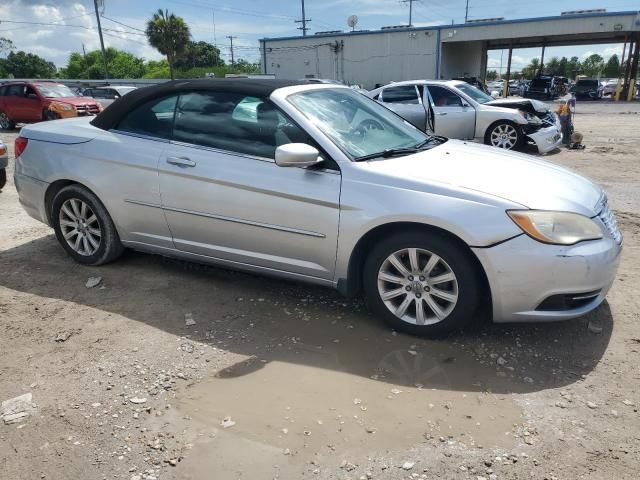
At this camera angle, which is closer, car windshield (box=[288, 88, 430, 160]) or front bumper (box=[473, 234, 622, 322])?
front bumper (box=[473, 234, 622, 322])

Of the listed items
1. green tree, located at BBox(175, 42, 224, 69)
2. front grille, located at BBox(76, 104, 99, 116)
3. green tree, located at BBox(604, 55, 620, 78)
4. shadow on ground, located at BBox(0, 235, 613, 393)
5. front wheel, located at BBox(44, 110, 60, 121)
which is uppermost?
green tree, located at BBox(175, 42, 224, 69)

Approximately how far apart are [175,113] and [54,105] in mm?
15081

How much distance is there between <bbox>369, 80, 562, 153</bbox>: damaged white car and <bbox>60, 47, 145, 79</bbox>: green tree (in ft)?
210

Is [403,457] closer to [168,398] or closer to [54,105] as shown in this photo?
[168,398]

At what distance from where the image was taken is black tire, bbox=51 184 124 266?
4.48m

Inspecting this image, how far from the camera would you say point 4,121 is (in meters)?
18.5

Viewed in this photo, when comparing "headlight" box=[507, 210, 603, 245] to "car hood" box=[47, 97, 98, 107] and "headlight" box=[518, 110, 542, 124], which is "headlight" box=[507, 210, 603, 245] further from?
"car hood" box=[47, 97, 98, 107]

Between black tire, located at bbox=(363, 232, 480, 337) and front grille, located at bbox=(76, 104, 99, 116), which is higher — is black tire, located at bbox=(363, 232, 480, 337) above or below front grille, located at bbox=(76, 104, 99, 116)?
below

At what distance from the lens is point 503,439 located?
2.53 m

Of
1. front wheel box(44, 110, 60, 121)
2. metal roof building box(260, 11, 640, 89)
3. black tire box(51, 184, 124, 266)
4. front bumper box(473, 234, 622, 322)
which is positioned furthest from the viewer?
metal roof building box(260, 11, 640, 89)

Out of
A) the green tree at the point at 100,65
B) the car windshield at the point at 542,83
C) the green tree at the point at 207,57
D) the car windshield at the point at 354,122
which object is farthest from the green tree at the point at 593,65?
the car windshield at the point at 354,122

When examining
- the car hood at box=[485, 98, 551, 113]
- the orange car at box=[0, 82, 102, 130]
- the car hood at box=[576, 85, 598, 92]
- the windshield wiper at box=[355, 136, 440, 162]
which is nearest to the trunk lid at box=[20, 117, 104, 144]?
the windshield wiper at box=[355, 136, 440, 162]

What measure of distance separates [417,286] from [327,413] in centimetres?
103

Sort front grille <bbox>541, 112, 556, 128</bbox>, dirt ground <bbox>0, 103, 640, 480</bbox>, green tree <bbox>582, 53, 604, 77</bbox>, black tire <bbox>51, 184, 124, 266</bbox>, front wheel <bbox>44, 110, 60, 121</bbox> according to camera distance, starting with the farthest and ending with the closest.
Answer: green tree <bbox>582, 53, 604, 77</bbox>, front wheel <bbox>44, 110, 60, 121</bbox>, front grille <bbox>541, 112, 556, 128</bbox>, black tire <bbox>51, 184, 124, 266</bbox>, dirt ground <bbox>0, 103, 640, 480</bbox>
